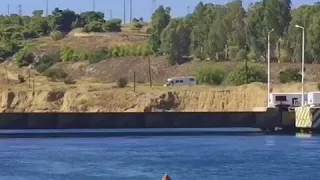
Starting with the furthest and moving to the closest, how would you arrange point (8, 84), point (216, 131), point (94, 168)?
point (8, 84) → point (216, 131) → point (94, 168)

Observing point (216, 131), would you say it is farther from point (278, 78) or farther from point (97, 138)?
Result: point (278, 78)

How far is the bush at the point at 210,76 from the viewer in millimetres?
151000

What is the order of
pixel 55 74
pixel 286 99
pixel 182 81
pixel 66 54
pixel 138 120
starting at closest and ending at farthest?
pixel 138 120
pixel 286 99
pixel 182 81
pixel 55 74
pixel 66 54

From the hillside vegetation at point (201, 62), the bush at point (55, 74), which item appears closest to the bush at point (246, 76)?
the hillside vegetation at point (201, 62)

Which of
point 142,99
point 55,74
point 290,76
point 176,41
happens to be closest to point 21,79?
point 55,74

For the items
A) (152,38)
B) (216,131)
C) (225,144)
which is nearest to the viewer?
(225,144)

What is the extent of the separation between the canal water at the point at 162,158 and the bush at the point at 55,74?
68.7 metres

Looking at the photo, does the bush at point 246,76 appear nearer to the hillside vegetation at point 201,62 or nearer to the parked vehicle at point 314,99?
the hillside vegetation at point 201,62

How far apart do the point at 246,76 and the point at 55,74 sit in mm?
37015

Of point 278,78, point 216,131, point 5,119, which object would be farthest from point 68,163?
point 278,78

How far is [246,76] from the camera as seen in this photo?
14438cm

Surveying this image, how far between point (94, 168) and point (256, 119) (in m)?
36.6

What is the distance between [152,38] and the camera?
590 feet

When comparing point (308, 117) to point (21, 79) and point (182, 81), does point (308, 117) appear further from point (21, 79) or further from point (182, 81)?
point (21, 79)
